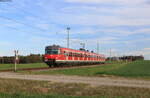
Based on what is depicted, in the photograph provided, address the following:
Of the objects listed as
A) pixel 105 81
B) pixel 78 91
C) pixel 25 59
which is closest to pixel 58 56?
pixel 105 81

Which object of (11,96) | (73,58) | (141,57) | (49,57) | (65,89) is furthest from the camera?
(141,57)

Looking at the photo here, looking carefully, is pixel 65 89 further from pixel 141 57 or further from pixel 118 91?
pixel 141 57

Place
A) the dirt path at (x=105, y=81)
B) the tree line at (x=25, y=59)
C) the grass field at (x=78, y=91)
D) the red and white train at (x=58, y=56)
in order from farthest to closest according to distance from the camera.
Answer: the tree line at (x=25, y=59)
the red and white train at (x=58, y=56)
the dirt path at (x=105, y=81)
the grass field at (x=78, y=91)

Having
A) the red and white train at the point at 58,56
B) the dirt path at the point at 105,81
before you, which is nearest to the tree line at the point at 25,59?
the red and white train at the point at 58,56

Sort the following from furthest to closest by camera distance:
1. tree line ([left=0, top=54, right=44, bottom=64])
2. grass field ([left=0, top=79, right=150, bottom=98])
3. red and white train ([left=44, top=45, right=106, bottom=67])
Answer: tree line ([left=0, top=54, right=44, bottom=64]), red and white train ([left=44, top=45, right=106, bottom=67]), grass field ([left=0, top=79, right=150, bottom=98])

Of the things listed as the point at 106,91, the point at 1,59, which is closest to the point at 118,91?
the point at 106,91

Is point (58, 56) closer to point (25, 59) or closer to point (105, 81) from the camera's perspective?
point (105, 81)

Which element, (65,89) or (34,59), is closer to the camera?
(65,89)

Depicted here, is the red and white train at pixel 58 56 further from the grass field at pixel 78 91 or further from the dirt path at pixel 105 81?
the grass field at pixel 78 91

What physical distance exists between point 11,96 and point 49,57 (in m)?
28.8

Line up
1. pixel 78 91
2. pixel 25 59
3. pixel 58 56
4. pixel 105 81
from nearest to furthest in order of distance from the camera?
1. pixel 78 91
2. pixel 105 81
3. pixel 58 56
4. pixel 25 59

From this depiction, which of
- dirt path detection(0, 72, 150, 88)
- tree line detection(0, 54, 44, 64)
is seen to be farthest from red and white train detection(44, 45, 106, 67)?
tree line detection(0, 54, 44, 64)

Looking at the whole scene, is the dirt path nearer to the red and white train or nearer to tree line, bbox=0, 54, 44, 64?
the red and white train

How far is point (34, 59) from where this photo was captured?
9650cm
